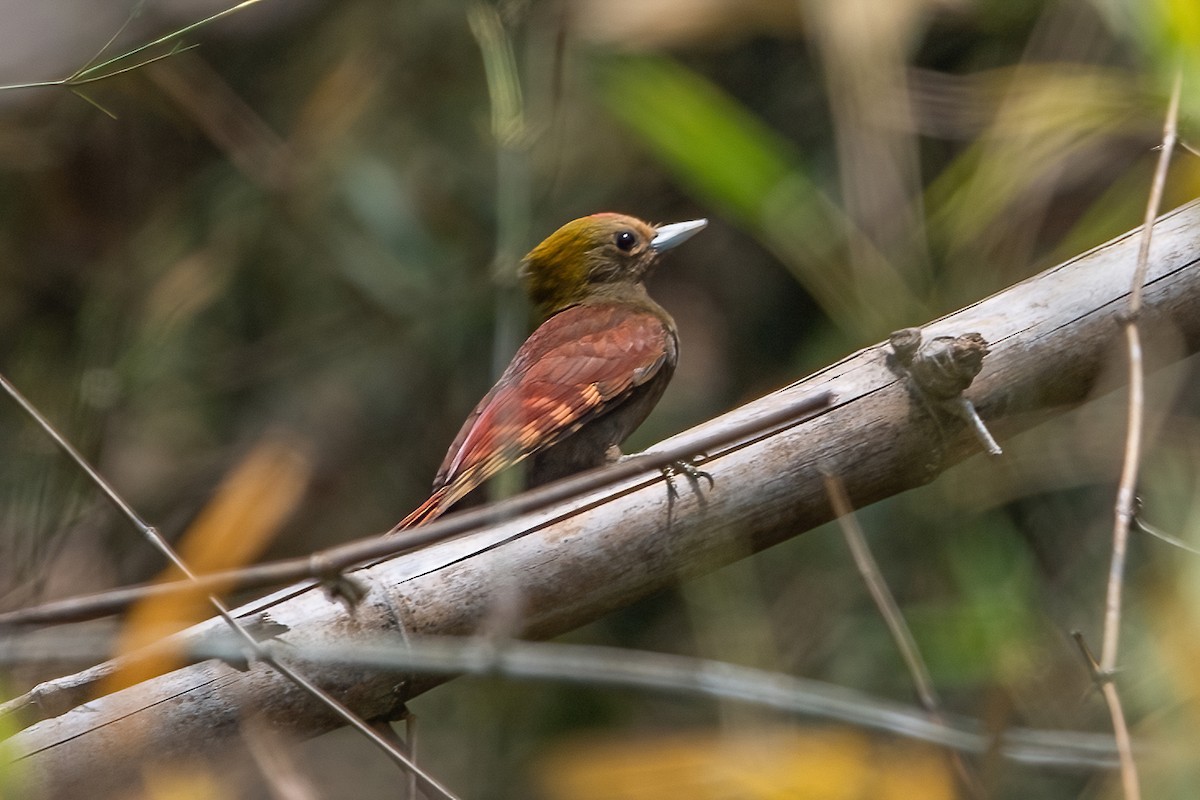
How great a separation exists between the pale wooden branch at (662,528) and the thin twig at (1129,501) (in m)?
0.12

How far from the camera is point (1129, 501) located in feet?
5.43

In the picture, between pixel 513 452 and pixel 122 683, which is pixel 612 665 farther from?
pixel 513 452

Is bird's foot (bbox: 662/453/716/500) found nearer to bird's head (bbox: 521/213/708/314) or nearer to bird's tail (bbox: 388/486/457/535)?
bird's tail (bbox: 388/486/457/535)

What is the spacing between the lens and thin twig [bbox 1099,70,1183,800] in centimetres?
136

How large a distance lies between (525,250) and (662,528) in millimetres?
1775

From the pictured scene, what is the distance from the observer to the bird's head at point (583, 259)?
3572 mm

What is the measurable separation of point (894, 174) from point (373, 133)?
2.87 m

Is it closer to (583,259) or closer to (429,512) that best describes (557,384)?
(429,512)

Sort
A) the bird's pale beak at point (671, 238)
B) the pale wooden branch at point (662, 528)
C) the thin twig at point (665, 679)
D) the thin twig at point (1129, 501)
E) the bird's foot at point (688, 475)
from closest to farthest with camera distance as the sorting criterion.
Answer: the thin twig at point (665, 679)
the thin twig at point (1129, 501)
the pale wooden branch at point (662, 528)
the bird's foot at point (688, 475)
the bird's pale beak at point (671, 238)

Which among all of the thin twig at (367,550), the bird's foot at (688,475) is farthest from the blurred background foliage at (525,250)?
the thin twig at (367,550)

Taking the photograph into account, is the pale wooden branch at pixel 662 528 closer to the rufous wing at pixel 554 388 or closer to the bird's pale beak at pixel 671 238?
the rufous wing at pixel 554 388

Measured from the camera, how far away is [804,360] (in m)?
4.43

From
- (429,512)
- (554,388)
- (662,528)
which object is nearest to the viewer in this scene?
(662,528)

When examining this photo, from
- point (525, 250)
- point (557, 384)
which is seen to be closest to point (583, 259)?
point (525, 250)
